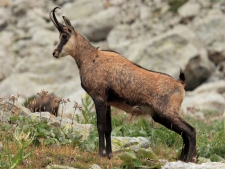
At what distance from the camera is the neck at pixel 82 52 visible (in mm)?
10859

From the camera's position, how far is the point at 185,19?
3800cm

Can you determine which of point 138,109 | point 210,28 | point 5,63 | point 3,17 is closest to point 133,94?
point 138,109

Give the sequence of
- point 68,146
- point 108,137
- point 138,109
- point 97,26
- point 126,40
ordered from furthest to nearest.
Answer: point 97,26 → point 126,40 → point 108,137 → point 138,109 → point 68,146

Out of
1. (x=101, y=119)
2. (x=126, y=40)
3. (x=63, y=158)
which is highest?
(x=126, y=40)

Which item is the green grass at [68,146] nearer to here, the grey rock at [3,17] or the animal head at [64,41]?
the animal head at [64,41]

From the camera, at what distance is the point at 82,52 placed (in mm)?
10953

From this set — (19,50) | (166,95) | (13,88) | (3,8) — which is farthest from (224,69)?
(166,95)

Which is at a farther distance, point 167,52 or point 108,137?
point 167,52

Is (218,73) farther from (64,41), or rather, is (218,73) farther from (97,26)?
(64,41)

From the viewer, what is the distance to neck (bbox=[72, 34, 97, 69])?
1086 cm

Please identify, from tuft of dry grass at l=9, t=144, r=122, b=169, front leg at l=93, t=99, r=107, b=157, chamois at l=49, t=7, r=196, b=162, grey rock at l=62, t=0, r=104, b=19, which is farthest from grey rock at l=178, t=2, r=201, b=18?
tuft of dry grass at l=9, t=144, r=122, b=169

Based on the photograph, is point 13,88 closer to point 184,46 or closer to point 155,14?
point 184,46

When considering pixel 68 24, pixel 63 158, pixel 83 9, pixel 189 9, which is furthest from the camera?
pixel 83 9

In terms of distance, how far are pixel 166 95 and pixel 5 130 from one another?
3123 mm
